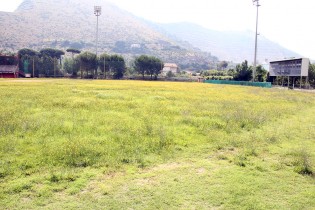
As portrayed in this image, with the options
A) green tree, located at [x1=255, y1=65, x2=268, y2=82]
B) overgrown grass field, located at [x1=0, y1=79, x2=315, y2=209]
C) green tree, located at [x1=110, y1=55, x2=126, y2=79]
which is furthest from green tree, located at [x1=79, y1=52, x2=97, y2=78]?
overgrown grass field, located at [x1=0, y1=79, x2=315, y2=209]

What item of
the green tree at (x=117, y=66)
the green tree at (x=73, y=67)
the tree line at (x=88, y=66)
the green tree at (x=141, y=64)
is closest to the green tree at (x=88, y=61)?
the tree line at (x=88, y=66)

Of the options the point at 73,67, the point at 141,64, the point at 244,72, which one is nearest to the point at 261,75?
the point at 244,72

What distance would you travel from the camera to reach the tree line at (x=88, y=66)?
102m

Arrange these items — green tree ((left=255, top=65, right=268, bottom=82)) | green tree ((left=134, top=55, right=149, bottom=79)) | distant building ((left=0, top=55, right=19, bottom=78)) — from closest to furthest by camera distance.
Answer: green tree ((left=255, top=65, right=268, bottom=82)), distant building ((left=0, top=55, right=19, bottom=78)), green tree ((left=134, top=55, right=149, bottom=79))

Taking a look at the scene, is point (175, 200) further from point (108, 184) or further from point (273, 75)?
point (273, 75)

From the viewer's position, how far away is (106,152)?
384 inches

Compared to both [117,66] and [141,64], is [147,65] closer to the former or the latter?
[141,64]

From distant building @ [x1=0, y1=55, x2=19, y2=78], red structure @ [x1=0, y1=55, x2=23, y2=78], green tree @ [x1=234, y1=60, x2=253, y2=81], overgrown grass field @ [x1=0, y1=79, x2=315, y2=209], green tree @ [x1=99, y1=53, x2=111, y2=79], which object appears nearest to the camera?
overgrown grass field @ [x1=0, y1=79, x2=315, y2=209]

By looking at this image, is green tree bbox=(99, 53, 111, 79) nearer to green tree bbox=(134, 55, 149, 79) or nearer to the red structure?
green tree bbox=(134, 55, 149, 79)

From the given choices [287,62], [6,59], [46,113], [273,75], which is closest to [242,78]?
[273,75]

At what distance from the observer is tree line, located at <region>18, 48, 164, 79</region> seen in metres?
102

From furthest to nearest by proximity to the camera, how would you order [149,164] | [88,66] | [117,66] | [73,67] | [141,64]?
[141,64] < [117,66] < [73,67] < [88,66] < [149,164]

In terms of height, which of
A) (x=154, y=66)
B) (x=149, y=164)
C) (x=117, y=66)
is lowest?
(x=149, y=164)

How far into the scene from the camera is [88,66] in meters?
104
